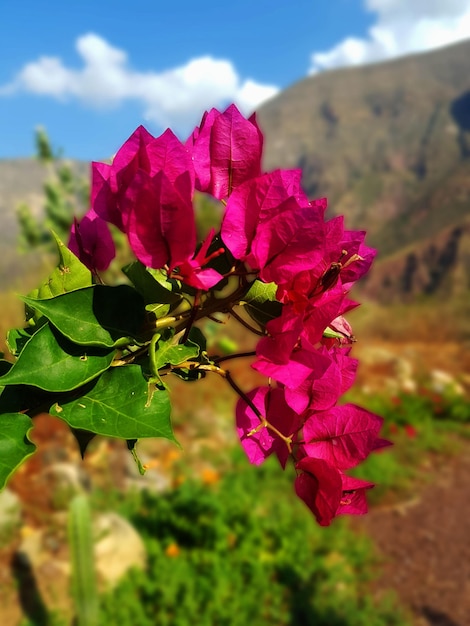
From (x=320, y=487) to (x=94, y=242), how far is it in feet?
0.91

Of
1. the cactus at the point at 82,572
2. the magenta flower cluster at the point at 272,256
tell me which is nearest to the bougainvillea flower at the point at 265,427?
the magenta flower cluster at the point at 272,256

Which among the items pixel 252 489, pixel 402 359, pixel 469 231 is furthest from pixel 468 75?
pixel 252 489

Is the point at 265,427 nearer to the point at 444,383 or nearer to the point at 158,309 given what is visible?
the point at 158,309

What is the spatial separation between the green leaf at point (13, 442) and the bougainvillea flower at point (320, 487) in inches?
8.2

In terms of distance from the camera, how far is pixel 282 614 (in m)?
2.83

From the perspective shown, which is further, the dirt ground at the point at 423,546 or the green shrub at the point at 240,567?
the dirt ground at the point at 423,546

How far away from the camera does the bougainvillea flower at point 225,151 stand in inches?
17.4

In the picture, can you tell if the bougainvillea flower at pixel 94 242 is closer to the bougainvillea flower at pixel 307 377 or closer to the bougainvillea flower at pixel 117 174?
the bougainvillea flower at pixel 117 174

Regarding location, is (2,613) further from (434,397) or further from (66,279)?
(434,397)

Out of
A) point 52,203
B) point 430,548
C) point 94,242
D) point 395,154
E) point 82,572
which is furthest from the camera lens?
point 395,154

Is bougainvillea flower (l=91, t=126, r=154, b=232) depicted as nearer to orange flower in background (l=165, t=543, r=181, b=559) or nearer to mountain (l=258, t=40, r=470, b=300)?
orange flower in background (l=165, t=543, r=181, b=559)

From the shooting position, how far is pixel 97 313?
40 centimetres

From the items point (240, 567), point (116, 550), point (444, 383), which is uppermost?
point (116, 550)

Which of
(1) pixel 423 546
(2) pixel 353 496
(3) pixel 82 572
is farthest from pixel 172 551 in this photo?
(2) pixel 353 496
